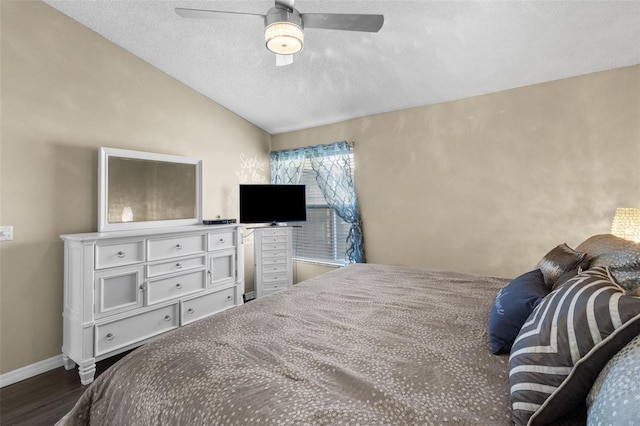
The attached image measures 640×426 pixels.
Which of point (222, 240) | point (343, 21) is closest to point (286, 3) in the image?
point (343, 21)

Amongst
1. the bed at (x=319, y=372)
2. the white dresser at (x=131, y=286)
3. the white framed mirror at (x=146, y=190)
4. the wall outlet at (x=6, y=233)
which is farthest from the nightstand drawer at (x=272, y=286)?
the wall outlet at (x=6, y=233)

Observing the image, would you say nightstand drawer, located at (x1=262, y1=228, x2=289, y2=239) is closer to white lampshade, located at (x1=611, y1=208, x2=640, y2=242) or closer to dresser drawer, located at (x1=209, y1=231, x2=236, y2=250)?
dresser drawer, located at (x1=209, y1=231, x2=236, y2=250)

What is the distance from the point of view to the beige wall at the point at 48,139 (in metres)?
2.18

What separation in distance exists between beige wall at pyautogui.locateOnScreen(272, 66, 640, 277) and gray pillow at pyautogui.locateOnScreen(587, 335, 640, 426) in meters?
2.45

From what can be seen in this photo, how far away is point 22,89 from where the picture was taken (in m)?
2.23

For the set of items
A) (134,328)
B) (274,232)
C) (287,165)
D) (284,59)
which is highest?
(284,59)

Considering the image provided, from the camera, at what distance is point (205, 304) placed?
2.98 metres

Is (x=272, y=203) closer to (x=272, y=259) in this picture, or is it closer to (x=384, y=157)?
(x=272, y=259)

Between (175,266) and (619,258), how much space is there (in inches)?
121

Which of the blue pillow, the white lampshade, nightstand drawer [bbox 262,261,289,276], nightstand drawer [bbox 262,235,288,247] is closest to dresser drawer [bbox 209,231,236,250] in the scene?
nightstand drawer [bbox 262,235,288,247]

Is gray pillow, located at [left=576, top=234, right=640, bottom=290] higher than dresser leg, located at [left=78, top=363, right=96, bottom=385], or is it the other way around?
gray pillow, located at [left=576, top=234, right=640, bottom=290]

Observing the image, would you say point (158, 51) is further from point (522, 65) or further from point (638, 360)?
point (638, 360)

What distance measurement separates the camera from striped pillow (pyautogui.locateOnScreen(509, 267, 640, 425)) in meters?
0.68

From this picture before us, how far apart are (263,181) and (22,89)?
2.63 m
